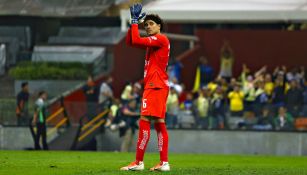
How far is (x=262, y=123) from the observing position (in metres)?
32.8

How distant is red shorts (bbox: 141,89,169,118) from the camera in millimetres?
17391

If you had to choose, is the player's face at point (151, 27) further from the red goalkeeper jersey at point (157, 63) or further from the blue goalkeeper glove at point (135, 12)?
the blue goalkeeper glove at point (135, 12)

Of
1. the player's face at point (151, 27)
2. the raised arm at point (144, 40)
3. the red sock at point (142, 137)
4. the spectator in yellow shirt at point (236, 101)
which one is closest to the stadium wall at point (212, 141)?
the spectator in yellow shirt at point (236, 101)

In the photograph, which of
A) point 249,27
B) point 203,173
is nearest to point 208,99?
point 249,27

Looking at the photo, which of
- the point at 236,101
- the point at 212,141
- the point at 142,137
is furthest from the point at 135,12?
the point at 212,141

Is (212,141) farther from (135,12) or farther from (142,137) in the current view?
(135,12)

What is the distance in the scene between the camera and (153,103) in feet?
57.2

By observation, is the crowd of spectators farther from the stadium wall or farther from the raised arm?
the raised arm

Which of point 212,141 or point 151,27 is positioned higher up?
point 151,27

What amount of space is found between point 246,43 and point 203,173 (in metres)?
24.5

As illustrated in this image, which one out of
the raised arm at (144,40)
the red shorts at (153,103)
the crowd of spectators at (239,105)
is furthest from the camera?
the crowd of spectators at (239,105)

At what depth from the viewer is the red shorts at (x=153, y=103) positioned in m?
17.4

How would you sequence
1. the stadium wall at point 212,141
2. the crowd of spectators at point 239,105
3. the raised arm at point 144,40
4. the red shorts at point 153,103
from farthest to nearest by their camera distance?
the stadium wall at point 212,141, the crowd of spectators at point 239,105, the red shorts at point 153,103, the raised arm at point 144,40

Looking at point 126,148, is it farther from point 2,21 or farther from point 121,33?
point 2,21
